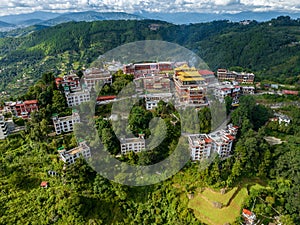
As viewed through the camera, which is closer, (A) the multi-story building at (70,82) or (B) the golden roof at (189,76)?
(B) the golden roof at (189,76)

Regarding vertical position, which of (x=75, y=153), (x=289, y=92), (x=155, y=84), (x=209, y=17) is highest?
(x=209, y=17)

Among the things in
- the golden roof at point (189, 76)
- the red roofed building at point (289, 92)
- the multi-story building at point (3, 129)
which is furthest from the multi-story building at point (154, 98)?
the red roofed building at point (289, 92)

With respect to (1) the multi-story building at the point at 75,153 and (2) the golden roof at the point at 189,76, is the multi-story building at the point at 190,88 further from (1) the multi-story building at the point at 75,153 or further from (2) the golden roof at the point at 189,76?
(1) the multi-story building at the point at 75,153

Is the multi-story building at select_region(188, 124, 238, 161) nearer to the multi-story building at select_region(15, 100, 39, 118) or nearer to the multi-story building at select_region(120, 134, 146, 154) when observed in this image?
the multi-story building at select_region(120, 134, 146, 154)

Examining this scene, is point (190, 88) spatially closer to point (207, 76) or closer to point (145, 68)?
point (207, 76)

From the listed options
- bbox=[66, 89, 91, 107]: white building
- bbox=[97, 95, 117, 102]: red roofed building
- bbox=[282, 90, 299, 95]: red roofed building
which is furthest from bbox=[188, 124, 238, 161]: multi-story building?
bbox=[282, 90, 299, 95]: red roofed building

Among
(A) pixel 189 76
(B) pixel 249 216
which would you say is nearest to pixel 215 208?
(B) pixel 249 216
